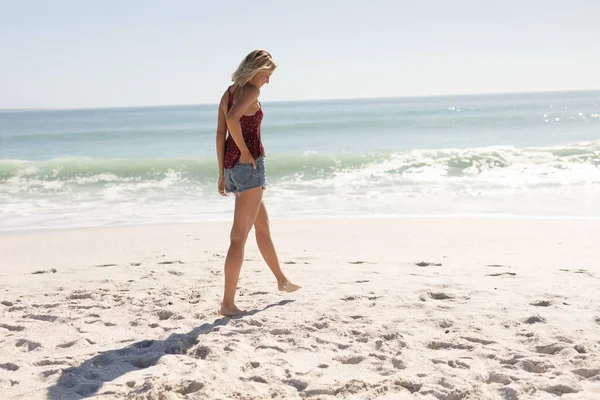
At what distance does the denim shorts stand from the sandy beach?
87 centimetres

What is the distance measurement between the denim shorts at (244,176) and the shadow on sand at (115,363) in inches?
35.8

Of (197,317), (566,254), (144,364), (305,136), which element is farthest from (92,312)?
(305,136)

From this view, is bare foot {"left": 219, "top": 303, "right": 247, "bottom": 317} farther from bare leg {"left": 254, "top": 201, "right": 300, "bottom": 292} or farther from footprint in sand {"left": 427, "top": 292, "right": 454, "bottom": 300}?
footprint in sand {"left": 427, "top": 292, "right": 454, "bottom": 300}

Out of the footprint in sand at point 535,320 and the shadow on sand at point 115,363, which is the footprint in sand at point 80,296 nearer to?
the shadow on sand at point 115,363

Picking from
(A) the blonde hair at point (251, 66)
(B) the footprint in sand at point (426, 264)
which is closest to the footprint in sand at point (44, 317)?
(A) the blonde hair at point (251, 66)

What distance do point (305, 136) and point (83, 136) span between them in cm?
1402

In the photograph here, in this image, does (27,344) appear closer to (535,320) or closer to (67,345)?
(67,345)

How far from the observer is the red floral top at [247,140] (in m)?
4.25

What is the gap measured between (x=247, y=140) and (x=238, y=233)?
626 mm

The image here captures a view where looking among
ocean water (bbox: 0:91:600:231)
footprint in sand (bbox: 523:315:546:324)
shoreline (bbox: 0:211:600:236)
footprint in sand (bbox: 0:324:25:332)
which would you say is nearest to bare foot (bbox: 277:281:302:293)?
footprint in sand (bbox: 523:315:546:324)

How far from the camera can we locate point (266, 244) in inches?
187

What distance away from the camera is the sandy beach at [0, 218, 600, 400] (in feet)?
10.6

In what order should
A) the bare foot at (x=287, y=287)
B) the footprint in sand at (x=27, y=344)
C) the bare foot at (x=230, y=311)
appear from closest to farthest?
the footprint in sand at (x=27, y=344) < the bare foot at (x=230, y=311) < the bare foot at (x=287, y=287)

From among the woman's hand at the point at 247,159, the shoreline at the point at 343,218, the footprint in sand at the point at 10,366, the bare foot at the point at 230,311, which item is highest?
the woman's hand at the point at 247,159
